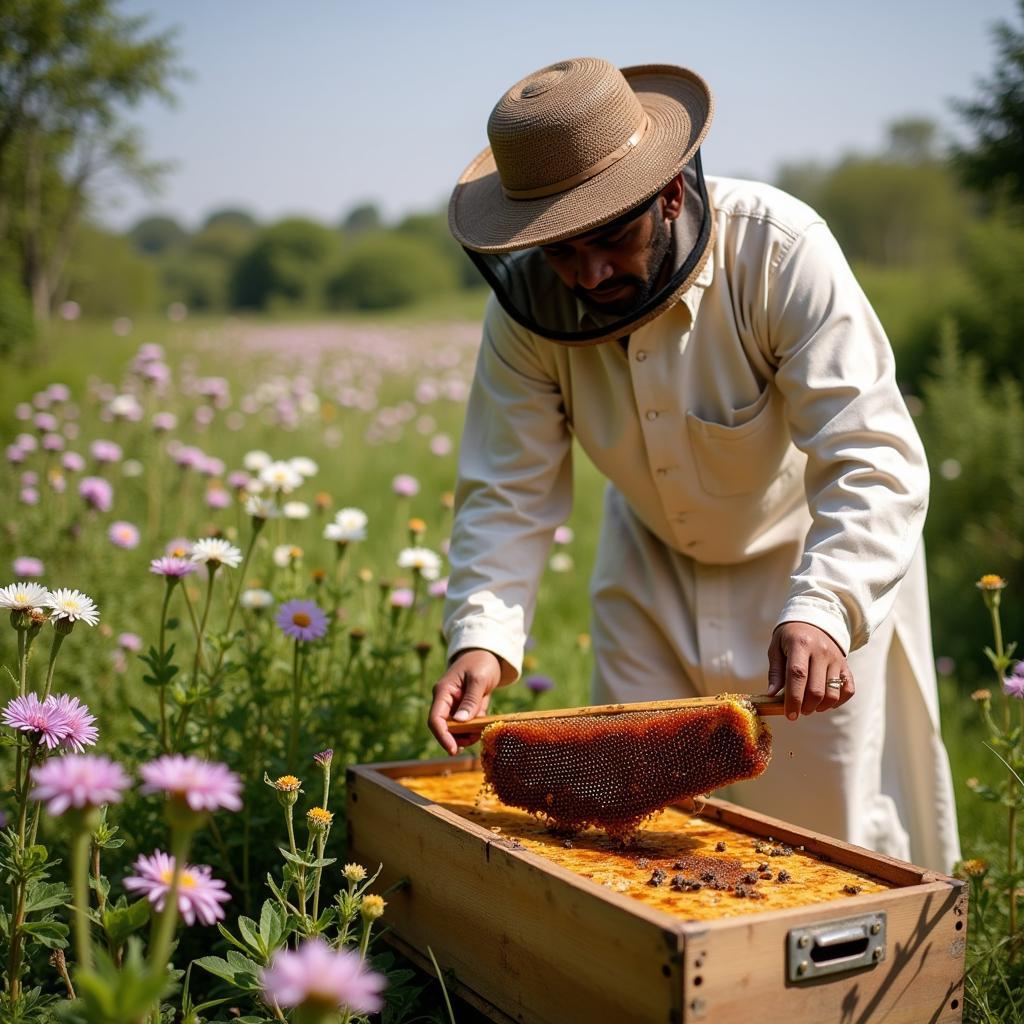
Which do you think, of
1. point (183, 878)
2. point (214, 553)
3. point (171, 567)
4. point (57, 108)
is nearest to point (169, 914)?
point (183, 878)

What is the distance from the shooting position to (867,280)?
60.1 ft

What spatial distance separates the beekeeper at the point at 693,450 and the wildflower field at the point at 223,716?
35cm

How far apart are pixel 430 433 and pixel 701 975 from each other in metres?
7.61

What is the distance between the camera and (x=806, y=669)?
1.90 metres

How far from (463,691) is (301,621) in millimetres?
549

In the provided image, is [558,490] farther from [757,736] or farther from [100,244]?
[100,244]

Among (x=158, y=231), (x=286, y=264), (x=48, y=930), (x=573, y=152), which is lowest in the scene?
(x=48, y=930)

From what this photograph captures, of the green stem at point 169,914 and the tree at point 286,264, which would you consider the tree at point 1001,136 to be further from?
the tree at point 286,264

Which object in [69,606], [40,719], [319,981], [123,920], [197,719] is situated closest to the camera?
[319,981]

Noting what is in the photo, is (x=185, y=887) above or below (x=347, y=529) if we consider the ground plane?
below

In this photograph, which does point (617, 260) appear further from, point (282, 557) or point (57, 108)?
point (57, 108)

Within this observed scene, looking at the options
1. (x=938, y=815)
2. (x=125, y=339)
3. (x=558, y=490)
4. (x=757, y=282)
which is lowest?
(x=938, y=815)

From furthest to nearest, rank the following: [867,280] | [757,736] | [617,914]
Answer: [867,280] < [757,736] < [617,914]

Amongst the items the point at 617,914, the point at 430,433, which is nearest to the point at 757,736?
the point at 617,914
